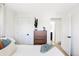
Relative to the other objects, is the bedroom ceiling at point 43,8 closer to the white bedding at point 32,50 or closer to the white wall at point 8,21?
the white wall at point 8,21

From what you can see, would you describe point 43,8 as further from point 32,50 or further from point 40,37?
point 32,50

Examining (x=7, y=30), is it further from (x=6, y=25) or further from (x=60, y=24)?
(x=60, y=24)

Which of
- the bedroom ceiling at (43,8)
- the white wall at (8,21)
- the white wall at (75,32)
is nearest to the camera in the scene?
the white wall at (8,21)

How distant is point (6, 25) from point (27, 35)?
0.43 meters

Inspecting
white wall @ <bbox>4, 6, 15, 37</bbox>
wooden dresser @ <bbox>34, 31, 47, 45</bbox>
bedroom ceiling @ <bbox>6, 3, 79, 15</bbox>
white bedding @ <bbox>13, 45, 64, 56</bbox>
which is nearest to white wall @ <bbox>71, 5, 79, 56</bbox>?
bedroom ceiling @ <bbox>6, 3, 79, 15</bbox>

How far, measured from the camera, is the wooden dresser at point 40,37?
1.75 m

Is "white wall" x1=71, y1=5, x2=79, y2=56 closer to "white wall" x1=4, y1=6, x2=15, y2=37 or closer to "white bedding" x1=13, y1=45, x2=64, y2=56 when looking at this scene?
"white bedding" x1=13, y1=45, x2=64, y2=56

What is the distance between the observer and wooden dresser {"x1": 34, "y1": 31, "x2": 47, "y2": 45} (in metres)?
1.75

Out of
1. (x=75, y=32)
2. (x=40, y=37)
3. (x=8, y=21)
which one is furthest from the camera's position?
(x=75, y=32)

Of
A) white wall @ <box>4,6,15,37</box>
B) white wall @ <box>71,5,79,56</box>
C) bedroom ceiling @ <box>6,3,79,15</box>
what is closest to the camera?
white wall @ <box>4,6,15,37</box>

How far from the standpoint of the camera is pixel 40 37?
1.77 metres

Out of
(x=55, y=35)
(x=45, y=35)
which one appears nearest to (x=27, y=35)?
(x=45, y=35)

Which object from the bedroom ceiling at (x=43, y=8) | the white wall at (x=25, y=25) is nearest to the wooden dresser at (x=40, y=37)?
the white wall at (x=25, y=25)

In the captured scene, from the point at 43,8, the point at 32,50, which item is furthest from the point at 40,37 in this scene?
the point at 43,8
